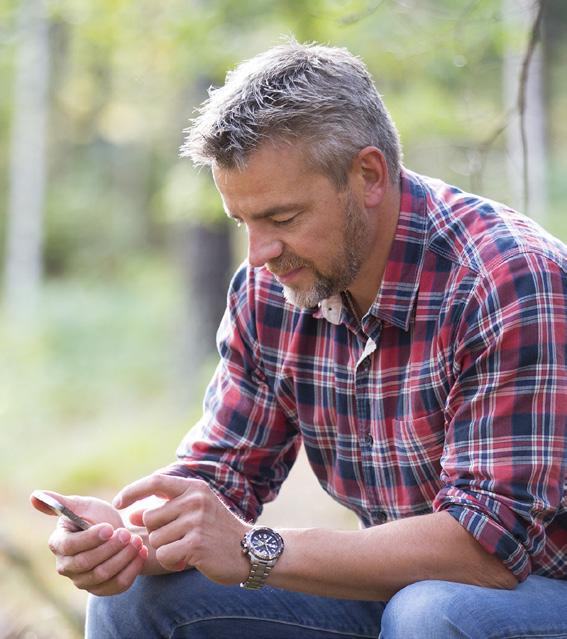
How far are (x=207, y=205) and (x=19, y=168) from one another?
12889mm

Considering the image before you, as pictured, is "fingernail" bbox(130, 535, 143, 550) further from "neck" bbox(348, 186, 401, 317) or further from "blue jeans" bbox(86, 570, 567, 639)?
"neck" bbox(348, 186, 401, 317)

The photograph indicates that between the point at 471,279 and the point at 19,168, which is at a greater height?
the point at 19,168

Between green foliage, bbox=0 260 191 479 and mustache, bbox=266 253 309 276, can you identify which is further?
green foliage, bbox=0 260 191 479

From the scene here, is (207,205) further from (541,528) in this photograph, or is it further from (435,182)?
(541,528)

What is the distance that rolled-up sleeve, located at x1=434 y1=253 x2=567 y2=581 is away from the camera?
73.0 inches

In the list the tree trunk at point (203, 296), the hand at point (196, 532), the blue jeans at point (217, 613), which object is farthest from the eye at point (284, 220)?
the tree trunk at point (203, 296)

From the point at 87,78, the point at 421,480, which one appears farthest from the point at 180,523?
the point at 87,78

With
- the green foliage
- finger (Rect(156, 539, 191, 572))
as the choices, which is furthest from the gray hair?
the green foliage

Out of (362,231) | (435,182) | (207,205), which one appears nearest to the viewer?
(362,231)

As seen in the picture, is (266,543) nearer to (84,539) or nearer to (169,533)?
(169,533)

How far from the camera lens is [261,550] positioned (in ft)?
6.33

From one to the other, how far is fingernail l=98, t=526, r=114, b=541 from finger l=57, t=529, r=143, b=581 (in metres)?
0.02

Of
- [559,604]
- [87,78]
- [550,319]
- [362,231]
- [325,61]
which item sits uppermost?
[87,78]

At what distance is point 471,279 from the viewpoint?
6.51 feet
